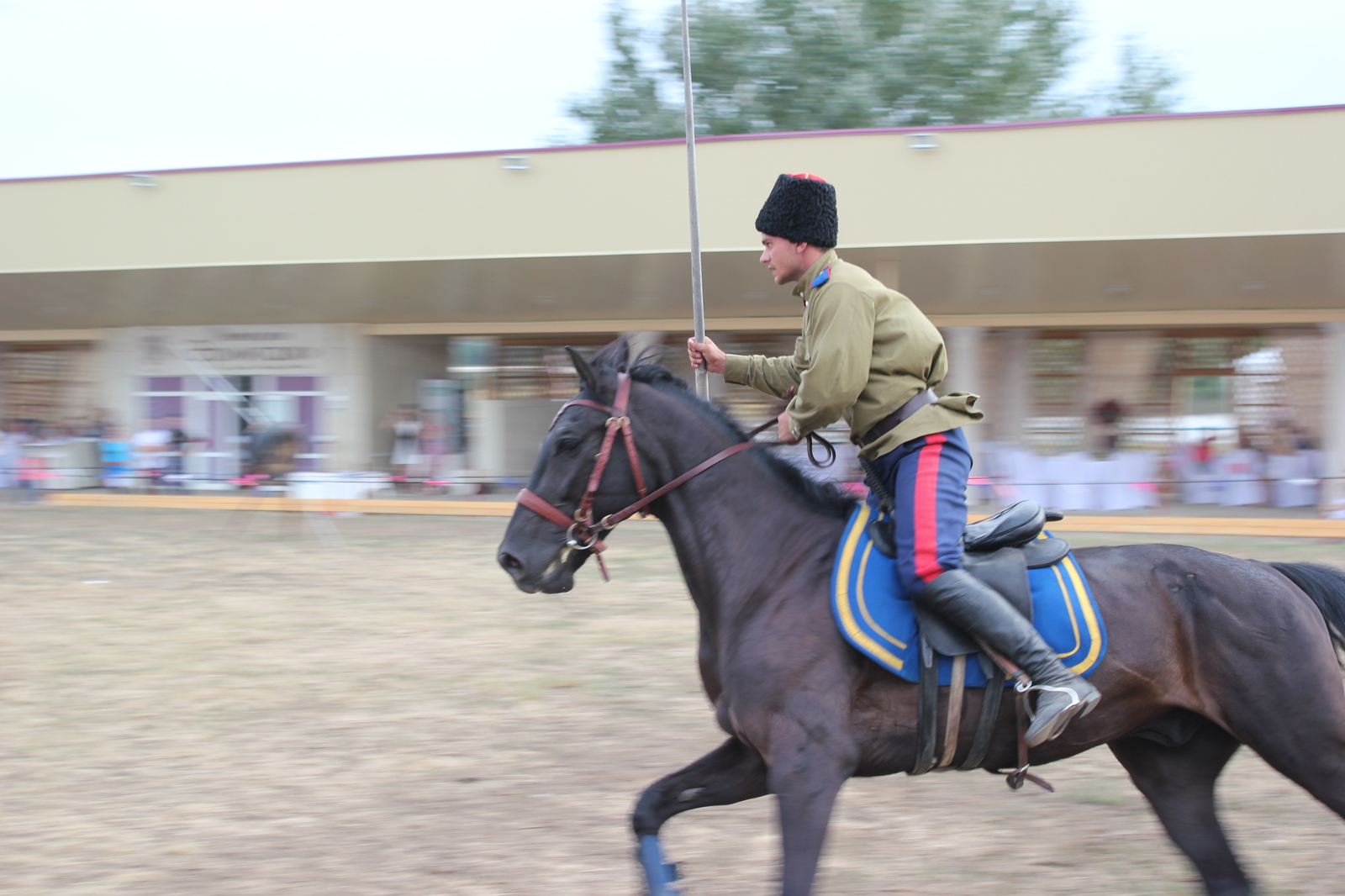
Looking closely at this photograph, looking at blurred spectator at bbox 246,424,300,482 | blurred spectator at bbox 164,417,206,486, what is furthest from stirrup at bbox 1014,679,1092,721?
blurred spectator at bbox 164,417,206,486

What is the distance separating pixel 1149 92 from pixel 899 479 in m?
34.8

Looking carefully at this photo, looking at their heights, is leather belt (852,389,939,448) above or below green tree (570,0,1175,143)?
below

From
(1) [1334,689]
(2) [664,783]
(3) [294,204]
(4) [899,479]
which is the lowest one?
(2) [664,783]

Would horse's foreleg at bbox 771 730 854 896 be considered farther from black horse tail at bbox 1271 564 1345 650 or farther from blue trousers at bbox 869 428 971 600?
black horse tail at bbox 1271 564 1345 650

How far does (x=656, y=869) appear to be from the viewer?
11.0 ft

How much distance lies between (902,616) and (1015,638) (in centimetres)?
33

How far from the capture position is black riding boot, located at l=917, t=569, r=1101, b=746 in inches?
121

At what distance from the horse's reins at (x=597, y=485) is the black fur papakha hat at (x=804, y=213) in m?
0.65

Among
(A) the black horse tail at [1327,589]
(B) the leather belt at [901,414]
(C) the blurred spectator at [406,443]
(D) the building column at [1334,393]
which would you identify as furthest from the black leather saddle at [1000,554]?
(C) the blurred spectator at [406,443]

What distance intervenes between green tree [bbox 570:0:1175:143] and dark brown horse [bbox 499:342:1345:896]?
2670cm

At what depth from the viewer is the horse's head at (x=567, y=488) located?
3357mm

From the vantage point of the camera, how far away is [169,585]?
34.8 feet

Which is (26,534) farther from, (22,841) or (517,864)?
(517,864)

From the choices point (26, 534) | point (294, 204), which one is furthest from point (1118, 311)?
point (26, 534)
